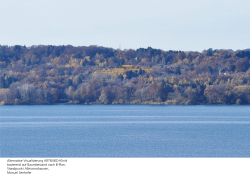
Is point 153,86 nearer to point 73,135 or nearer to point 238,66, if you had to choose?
point 238,66

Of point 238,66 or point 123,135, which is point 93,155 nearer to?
point 123,135

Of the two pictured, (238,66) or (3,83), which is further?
(238,66)

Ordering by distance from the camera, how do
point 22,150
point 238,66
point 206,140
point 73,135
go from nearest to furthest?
1. point 22,150
2. point 206,140
3. point 73,135
4. point 238,66

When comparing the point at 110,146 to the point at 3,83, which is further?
the point at 3,83

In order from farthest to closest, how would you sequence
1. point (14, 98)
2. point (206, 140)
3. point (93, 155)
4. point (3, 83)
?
point (3, 83)
point (14, 98)
point (206, 140)
point (93, 155)

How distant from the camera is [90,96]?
464 feet

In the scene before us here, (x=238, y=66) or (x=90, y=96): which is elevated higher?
(x=238, y=66)

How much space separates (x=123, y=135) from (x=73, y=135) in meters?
5.86

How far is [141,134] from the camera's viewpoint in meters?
50.9

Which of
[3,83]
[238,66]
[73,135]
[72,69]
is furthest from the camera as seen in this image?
[72,69]

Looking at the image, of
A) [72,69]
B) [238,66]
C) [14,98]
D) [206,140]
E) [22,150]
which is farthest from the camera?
[72,69]

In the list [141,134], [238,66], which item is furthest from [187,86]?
Answer: [141,134]

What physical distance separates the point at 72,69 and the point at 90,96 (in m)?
61.1

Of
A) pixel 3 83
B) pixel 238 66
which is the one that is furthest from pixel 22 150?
pixel 238 66
